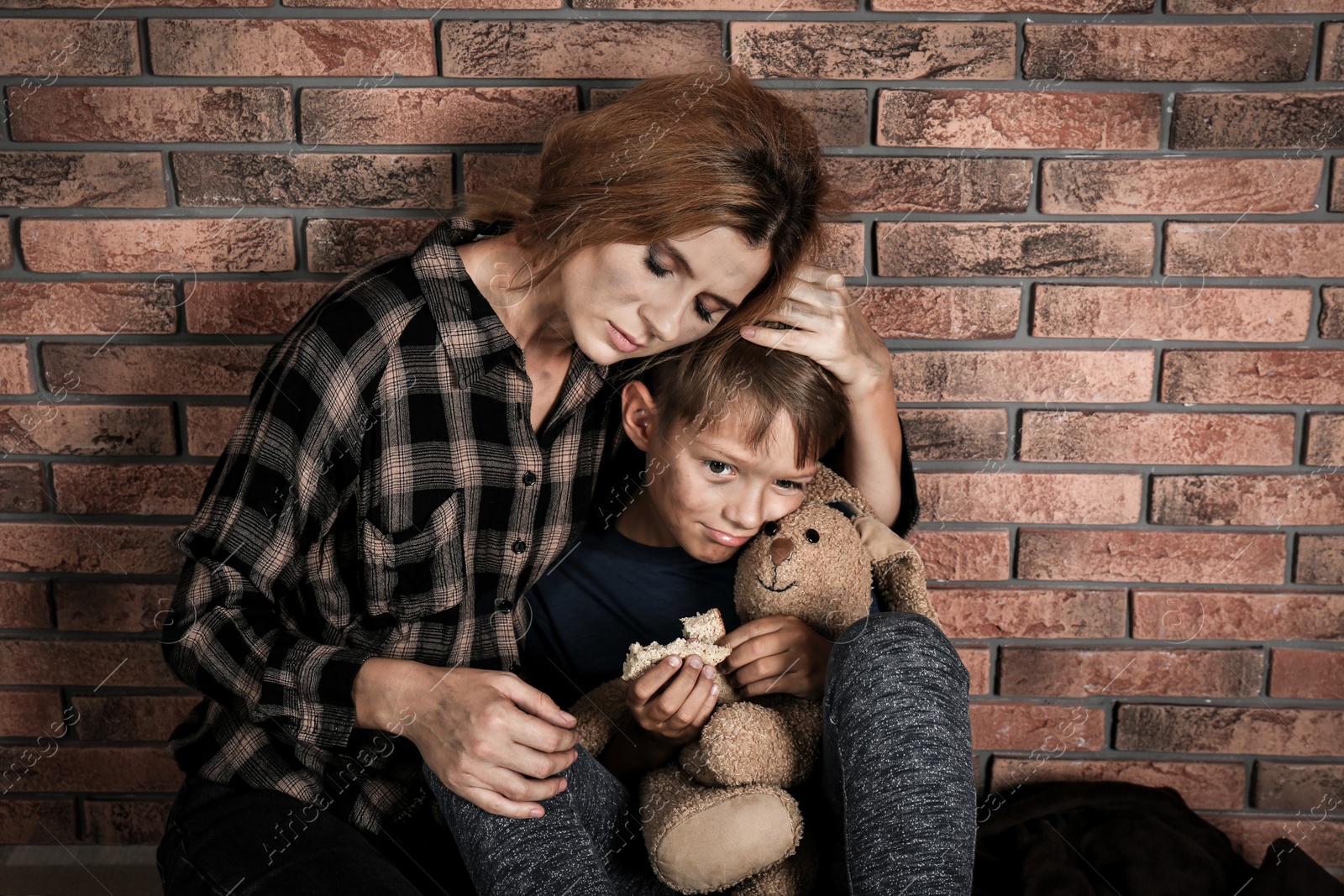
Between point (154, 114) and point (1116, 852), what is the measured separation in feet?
5.07

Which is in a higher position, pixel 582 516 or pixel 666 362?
pixel 666 362

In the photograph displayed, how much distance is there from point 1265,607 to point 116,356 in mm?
1601

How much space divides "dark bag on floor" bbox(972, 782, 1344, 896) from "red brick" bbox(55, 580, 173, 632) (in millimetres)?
1150

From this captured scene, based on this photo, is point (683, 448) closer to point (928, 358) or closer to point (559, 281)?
point (559, 281)

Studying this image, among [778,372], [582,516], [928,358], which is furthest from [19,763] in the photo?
[928,358]

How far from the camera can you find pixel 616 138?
3.19 feet

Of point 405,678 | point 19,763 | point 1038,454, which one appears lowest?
point 19,763

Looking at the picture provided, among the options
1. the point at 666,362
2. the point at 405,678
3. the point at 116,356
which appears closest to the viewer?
the point at 405,678

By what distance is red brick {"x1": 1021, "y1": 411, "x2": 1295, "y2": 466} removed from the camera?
1.26m

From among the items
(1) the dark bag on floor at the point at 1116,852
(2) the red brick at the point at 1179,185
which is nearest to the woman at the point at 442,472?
(2) the red brick at the point at 1179,185

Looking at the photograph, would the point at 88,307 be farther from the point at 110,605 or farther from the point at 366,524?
the point at 366,524

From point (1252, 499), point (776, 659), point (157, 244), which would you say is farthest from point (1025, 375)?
point (157, 244)

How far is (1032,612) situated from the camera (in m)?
1.32

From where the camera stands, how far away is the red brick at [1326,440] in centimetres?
125
